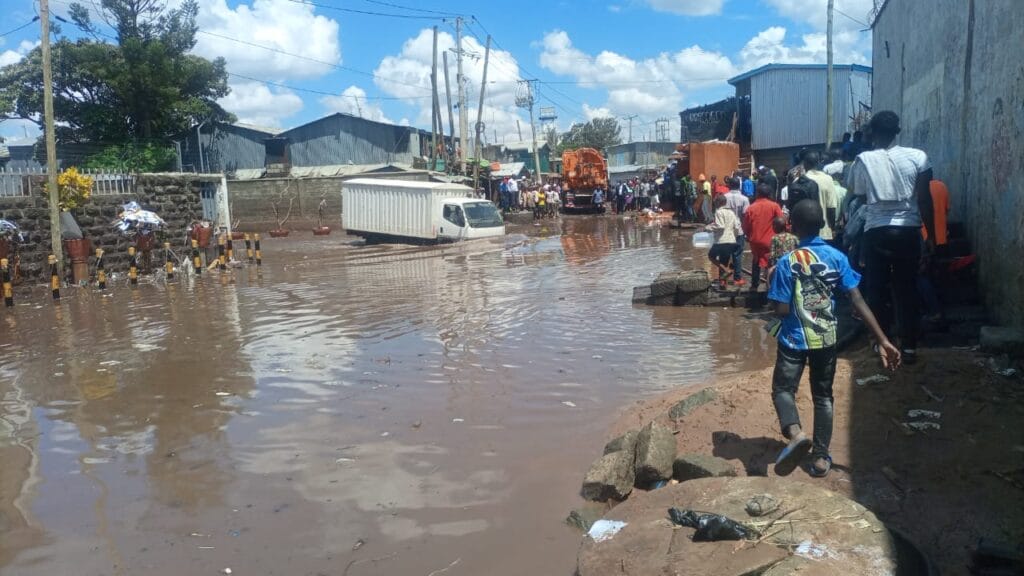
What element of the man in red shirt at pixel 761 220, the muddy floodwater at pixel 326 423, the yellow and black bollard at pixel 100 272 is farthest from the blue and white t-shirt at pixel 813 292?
the yellow and black bollard at pixel 100 272

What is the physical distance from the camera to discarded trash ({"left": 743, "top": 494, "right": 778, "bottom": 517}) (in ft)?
11.6

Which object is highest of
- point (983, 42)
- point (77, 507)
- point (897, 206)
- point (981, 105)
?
point (983, 42)

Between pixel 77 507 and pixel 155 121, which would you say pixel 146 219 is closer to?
pixel 77 507

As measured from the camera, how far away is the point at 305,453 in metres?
5.55

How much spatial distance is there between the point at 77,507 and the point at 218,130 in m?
39.8

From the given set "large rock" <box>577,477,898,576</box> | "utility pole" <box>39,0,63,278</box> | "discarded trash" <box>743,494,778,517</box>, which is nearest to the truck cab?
"utility pole" <box>39,0,63,278</box>

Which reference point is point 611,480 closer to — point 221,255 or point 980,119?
point 980,119

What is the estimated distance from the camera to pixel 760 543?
3.29m

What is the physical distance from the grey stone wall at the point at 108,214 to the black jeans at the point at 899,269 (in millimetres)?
16143

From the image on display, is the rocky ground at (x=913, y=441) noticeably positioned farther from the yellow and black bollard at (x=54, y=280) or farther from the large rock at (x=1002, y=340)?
the yellow and black bollard at (x=54, y=280)

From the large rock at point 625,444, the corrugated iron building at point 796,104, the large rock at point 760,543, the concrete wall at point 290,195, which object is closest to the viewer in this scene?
the large rock at point 760,543

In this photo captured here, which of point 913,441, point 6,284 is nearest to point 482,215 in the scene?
point 6,284

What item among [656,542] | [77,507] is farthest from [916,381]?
[77,507]

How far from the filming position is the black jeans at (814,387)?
13.8 feet
